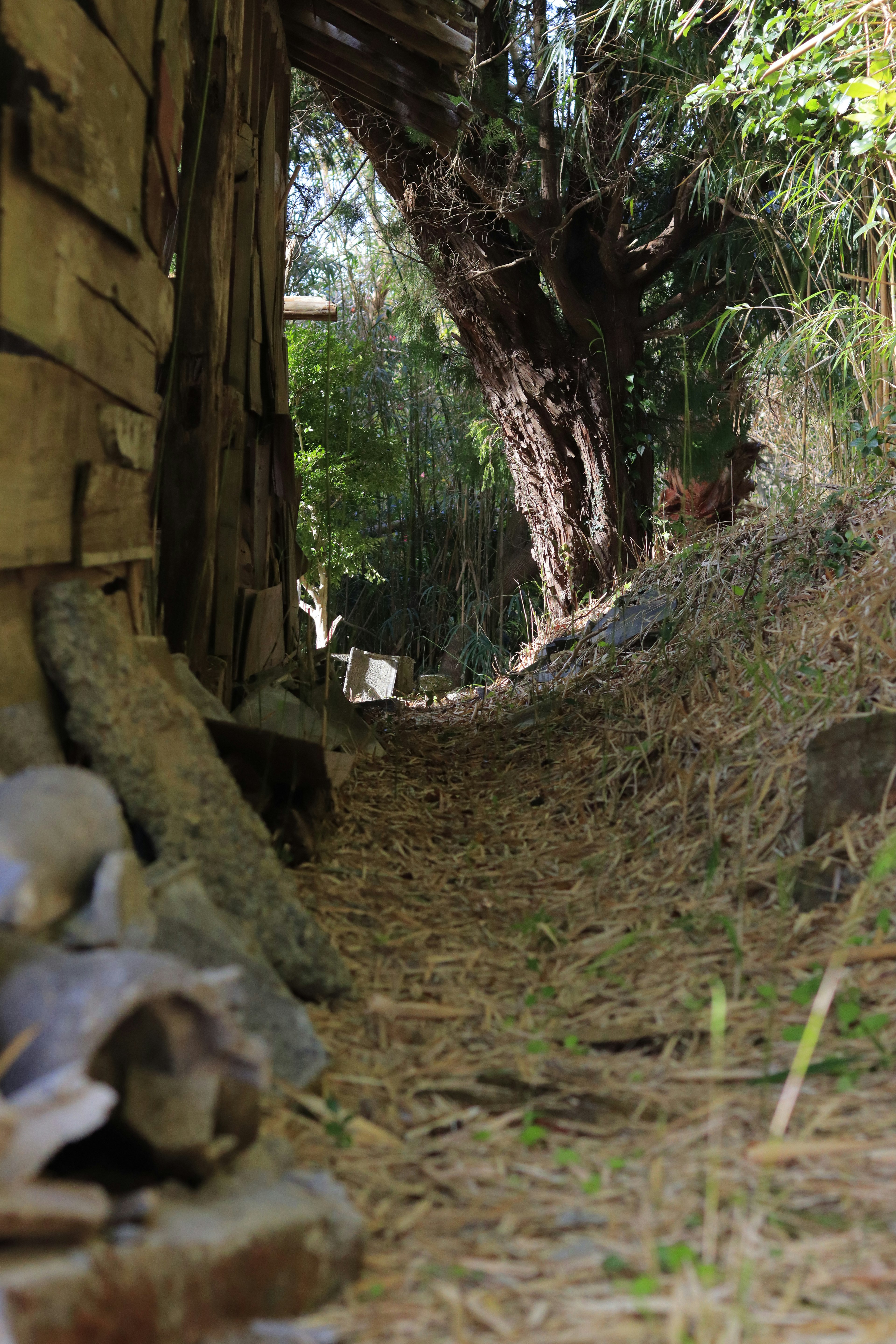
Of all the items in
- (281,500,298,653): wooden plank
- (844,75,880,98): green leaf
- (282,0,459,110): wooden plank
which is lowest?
(281,500,298,653): wooden plank

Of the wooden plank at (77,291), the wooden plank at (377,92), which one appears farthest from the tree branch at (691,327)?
the wooden plank at (77,291)

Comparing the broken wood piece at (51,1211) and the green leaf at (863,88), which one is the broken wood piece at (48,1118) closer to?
the broken wood piece at (51,1211)

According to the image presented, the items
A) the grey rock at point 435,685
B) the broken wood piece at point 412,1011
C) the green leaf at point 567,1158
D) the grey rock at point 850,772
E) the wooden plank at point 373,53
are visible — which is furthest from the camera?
the grey rock at point 435,685

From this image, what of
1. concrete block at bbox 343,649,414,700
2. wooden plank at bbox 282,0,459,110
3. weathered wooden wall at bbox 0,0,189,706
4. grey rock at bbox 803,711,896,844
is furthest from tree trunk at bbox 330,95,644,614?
weathered wooden wall at bbox 0,0,189,706

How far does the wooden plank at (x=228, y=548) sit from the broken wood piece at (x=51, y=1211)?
200cm

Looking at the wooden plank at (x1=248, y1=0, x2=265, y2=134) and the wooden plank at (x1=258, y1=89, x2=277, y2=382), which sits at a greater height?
the wooden plank at (x1=248, y1=0, x2=265, y2=134)

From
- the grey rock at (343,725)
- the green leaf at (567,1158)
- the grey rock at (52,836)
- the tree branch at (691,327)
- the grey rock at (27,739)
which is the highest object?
the tree branch at (691,327)

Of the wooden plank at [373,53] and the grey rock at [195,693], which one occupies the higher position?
the wooden plank at [373,53]

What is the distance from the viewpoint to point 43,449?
144 cm

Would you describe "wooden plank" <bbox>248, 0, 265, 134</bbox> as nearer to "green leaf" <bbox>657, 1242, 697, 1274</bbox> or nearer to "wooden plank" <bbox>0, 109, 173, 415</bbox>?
"wooden plank" <bbox>0, 109, 173, 415</bbox>

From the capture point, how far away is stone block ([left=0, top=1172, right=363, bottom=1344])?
0.80m

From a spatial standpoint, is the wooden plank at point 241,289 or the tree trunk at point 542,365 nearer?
the wooden plank at point 241,289

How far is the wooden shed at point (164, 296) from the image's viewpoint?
139 centimetres

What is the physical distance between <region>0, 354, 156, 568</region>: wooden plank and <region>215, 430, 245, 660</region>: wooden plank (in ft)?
3.84
